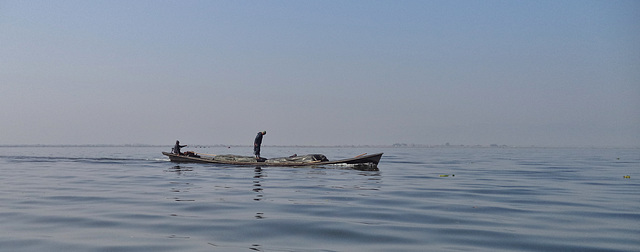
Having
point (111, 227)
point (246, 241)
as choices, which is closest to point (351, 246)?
point (246, 241)

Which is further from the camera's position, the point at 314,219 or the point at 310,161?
the point at 310,161

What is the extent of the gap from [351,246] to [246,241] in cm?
188

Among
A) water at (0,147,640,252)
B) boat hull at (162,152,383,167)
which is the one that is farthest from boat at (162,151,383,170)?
water at (0,147,640,252)

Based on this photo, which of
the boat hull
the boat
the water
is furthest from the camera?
the boat

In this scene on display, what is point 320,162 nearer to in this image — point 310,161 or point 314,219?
point 310,161

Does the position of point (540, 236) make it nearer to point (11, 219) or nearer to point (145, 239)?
point (145, 239)

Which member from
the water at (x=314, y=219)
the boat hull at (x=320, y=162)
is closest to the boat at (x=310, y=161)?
the boat hull at (x=320, y=162)

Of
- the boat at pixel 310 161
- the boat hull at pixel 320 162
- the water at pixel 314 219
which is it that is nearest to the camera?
the water at pixel 314 219

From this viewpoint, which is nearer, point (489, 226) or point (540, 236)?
point (540, 236)

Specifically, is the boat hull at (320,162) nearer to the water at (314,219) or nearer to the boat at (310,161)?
the boat at (310,161)

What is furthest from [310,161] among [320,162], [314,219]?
[314,219]

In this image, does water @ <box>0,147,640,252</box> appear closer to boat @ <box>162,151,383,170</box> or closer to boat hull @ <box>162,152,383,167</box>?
boat hull @ <box>162,152,383,167</box>

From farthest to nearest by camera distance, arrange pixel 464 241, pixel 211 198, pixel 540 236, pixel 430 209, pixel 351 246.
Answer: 1. pixel 211 198
2. pixel 430 209
3. pixel 540 236
4. pixel 464 241
5. pixel 351 246

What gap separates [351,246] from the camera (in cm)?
780
